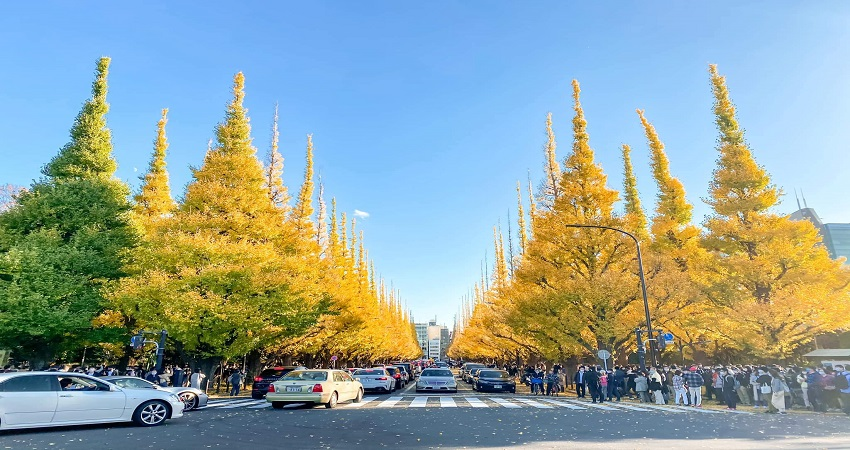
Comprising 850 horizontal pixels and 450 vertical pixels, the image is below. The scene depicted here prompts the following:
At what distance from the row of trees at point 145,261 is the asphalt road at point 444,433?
935 centimetres

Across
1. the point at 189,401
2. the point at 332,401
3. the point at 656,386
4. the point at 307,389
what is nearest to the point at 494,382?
the point at 656,386

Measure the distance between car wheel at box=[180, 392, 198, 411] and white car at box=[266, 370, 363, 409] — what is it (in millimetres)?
2215

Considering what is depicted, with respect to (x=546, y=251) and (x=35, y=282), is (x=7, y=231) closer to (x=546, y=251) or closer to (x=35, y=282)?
(x=35, y=282)

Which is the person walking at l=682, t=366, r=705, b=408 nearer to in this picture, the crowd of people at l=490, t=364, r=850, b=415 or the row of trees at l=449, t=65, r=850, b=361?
the crowd of people at l=490, t=364, r=850, b=415

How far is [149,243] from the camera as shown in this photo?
2239 cm

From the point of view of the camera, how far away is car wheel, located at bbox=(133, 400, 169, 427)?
10.9 metres

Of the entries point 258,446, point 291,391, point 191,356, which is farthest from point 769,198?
point 191,356

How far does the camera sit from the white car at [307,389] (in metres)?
15.0

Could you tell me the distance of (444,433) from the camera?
9.28 m

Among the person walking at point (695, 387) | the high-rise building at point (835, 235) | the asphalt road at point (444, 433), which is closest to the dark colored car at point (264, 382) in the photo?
the asphalt road at point (444, 433)

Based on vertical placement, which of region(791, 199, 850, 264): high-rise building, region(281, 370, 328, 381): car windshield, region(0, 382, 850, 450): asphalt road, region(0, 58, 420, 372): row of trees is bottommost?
region(0, 382, 850, 450): asphalt road

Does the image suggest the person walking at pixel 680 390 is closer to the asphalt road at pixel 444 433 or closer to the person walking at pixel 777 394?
the person walking at pixel 777 394

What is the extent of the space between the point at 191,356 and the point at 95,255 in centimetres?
685

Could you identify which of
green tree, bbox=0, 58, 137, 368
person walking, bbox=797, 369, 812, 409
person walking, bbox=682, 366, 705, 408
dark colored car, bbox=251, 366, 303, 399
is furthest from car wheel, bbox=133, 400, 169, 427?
person walking, bbox=797, 369, 812, 409
